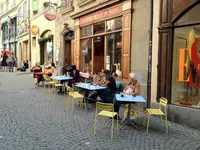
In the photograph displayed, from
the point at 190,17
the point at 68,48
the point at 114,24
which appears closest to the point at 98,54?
the point at 114,24

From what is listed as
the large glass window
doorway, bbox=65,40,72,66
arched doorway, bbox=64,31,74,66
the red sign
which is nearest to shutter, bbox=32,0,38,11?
arched doorway, bbox=64,31,74,66

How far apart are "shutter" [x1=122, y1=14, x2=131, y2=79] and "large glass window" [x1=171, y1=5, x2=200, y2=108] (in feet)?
7.55

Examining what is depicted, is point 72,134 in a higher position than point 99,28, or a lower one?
lower

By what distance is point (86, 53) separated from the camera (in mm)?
12688

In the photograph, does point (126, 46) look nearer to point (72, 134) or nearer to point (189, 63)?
point (189, 63)

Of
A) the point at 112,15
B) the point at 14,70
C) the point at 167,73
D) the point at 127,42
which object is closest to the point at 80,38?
the point at 112,15

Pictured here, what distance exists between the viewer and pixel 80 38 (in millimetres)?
12953

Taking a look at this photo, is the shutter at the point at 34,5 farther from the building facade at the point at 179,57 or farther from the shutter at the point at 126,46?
the building facade at the point at 179,57

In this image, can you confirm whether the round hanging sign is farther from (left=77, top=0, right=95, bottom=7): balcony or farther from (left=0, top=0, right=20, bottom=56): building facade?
(left=0, top=0, right=20, bottom=56): building facade

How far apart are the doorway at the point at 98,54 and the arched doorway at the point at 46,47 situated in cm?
729

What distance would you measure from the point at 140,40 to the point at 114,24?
212 cm

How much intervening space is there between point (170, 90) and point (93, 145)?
A: 3.26m

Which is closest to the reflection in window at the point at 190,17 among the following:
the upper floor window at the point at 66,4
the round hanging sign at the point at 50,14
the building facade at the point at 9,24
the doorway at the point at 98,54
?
the doorway at the point at 98,54

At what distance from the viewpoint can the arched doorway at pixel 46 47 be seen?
18.6 metres
